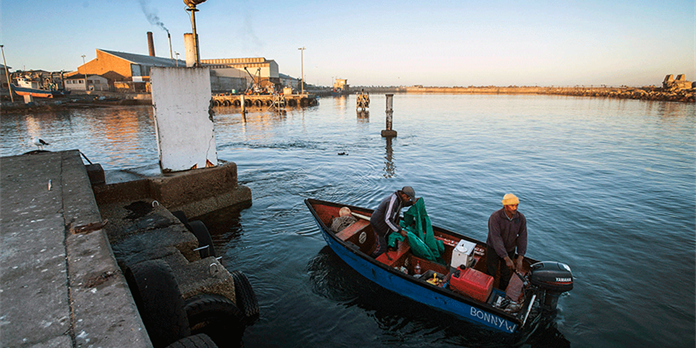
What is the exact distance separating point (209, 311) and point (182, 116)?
6.39 metres

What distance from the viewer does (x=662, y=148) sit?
24156 millimetres

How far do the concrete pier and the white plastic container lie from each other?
5.35m

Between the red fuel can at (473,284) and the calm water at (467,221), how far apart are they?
0.80m

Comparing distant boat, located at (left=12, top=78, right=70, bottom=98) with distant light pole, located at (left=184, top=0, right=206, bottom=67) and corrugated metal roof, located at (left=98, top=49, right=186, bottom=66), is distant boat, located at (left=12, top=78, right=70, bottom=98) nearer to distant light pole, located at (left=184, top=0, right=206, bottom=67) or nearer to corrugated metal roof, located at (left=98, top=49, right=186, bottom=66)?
corrugated metal roof, located at (left=98, top=49, right=186, bottom=66)

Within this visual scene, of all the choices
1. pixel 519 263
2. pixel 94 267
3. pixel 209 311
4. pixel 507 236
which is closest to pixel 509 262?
pixel 519 263

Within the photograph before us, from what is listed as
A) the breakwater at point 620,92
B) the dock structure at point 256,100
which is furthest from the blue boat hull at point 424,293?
the breakwater at point 620,92

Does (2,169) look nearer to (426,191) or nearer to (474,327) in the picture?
(474,327)

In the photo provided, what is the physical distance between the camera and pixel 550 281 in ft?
17.9

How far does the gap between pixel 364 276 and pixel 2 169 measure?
828cm

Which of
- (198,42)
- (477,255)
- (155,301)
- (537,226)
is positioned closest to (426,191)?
(537,226)

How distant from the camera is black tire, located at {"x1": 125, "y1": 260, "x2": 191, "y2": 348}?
361 centimetres

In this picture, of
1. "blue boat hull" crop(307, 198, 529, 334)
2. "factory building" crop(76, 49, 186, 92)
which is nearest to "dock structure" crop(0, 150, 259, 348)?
"blue boat hull" crop(307, 198, 529, 334)

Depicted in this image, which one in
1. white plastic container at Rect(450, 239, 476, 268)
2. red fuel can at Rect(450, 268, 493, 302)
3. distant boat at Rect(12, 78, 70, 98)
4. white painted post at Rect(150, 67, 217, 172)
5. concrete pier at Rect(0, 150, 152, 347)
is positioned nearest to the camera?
concrete pier at Rect(0, 150, 152, 347)

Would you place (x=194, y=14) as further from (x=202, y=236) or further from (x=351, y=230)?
(x=351, y=230)
